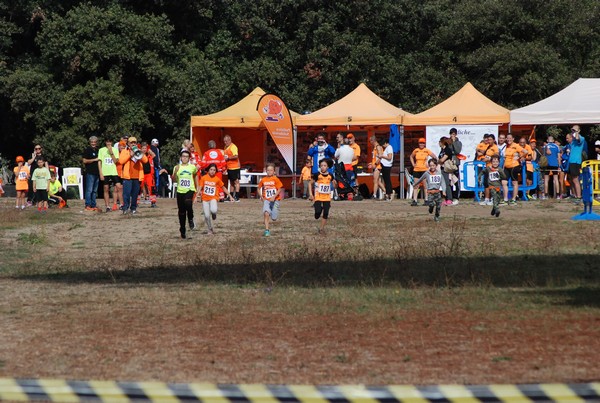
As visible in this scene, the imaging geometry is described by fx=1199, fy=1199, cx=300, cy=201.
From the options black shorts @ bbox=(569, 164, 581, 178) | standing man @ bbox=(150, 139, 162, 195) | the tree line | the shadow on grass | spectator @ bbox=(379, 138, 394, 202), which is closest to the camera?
the shadow on grass

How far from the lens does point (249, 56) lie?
159 feet

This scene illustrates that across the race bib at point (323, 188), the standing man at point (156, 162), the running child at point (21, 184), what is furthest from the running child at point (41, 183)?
the race bib at point (323, 188)

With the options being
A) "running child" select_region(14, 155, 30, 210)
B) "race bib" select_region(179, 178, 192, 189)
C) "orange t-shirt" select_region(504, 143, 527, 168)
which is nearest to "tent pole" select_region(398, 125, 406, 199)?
"orange t-shirt" select_region(504, 143, 527, 168)

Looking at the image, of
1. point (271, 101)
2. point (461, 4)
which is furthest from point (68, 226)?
point (461, 4)

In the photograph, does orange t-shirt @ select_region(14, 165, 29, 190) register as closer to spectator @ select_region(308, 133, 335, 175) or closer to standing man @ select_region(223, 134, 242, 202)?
standing man @ select_region(223, 134, 242, 202)

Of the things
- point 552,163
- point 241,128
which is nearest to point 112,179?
point 241,128

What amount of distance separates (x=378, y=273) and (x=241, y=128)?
23.6 metres

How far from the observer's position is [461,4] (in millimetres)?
47344

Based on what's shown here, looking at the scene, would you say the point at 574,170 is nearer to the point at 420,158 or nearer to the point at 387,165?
the point at 420,158

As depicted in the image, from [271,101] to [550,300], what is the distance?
73.4ft

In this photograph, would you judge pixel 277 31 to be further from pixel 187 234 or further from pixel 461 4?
pixel 187 234

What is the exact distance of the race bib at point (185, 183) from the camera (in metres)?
22.1

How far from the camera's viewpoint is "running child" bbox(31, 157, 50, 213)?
30.9 metres

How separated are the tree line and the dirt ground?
2367 cm
